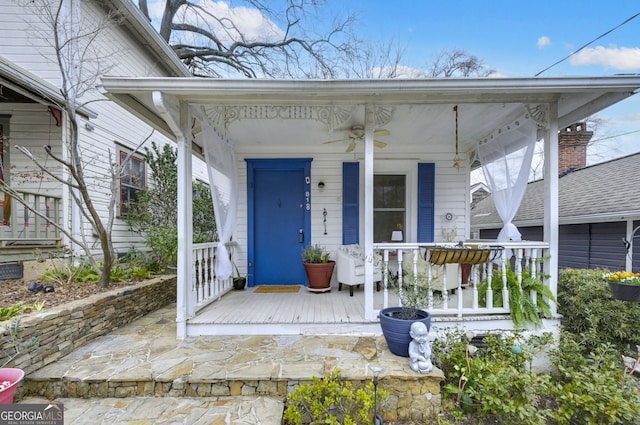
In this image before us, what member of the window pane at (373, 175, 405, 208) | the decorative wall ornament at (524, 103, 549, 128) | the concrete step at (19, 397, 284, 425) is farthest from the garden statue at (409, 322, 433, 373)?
the window pane at (373, 175, 405, 208)

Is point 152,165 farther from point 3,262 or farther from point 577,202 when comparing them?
point 577,202

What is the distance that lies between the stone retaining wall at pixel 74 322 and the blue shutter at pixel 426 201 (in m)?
4.34

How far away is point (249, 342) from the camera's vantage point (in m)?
2.96

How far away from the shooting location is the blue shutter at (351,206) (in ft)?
16.5

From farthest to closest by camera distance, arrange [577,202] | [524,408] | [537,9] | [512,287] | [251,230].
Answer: [537,9]
[577,202]
[251,230]
[512,287]
[524,408]

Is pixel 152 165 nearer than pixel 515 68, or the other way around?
pixel 152 165

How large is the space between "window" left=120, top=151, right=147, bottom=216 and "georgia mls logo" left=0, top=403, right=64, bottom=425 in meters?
4.22

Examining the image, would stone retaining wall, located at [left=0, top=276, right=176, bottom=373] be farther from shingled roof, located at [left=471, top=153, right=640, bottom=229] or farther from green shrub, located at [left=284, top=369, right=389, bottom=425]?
shingled roof, located at [left=471, top=153, right=640, bottom=229]

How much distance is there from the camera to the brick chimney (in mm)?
8227

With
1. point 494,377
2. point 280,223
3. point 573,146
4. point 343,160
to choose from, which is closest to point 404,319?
point 494,377

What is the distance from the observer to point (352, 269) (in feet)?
14.2

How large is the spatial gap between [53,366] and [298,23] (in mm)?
11103

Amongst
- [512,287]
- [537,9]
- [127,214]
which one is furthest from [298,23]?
[512,287]

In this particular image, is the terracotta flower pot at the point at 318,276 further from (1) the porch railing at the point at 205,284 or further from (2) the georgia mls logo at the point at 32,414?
(2) the georgia mls logo at the point at 32,414
